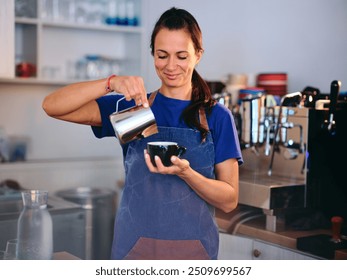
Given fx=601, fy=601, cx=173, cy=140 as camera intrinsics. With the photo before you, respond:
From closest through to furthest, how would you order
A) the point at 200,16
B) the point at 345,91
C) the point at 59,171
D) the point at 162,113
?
the point at 162,113 < the point at 200,16 < the point at 345,91 < the point at 59,171

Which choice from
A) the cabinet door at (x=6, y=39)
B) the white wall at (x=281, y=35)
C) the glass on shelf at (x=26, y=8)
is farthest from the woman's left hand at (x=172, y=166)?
the glass on shelf at (x=26, y=8)

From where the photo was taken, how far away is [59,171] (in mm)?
2920

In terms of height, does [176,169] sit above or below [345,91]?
below

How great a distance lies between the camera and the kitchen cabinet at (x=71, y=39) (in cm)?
289

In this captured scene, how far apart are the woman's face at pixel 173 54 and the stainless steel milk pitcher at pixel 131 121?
0.09 meters

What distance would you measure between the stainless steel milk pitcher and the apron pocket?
226mm

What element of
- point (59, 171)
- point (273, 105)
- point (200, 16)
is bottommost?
point (59, 171)

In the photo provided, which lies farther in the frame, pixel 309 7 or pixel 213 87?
pixel 213 87

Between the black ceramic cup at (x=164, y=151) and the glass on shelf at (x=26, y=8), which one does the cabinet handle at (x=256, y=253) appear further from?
the glass on shelf at (x=26, y=8)

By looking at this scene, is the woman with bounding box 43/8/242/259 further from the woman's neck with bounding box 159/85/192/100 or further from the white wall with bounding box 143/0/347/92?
the white wall with bounding box 143/0/347/92

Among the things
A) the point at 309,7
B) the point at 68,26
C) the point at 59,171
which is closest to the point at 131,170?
the point at 309,7

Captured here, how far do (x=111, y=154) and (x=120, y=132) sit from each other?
82.8 inches

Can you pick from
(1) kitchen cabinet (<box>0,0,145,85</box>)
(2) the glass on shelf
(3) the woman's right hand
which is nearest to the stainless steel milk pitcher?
(3) the woman's right hand

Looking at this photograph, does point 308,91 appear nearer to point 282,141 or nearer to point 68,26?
point 282,141
